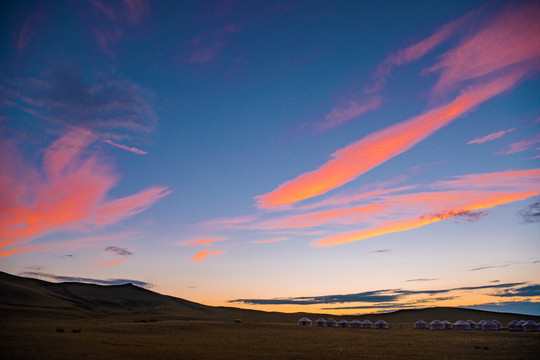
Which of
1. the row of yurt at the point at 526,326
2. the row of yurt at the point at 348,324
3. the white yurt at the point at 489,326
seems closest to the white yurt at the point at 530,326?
the row of yurt at the point at 526,326

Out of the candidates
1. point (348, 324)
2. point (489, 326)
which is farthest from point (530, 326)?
point (348, 324)

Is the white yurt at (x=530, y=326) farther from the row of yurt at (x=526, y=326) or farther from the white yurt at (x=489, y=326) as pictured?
the white yurt at (x=489, y=326)

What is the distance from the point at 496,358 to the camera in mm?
38344

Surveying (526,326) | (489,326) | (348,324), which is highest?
(526,326)

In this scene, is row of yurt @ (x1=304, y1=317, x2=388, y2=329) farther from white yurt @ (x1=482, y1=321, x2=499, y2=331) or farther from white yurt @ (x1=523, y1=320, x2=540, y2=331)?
white yurt @ (x1=523, y1=320, x2=540, y2=331)

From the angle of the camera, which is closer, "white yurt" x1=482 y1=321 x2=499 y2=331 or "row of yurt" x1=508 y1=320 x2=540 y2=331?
"row of yurt" x1=508 y1=320 x2=540 y2=331

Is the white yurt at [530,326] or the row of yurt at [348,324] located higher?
the white yurt at [530,326]

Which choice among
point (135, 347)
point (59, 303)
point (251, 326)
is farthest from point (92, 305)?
point (135, 347)

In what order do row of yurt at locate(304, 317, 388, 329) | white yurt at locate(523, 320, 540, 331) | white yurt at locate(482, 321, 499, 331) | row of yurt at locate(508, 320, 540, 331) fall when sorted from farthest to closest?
row of yurt at locate(304, 317, 388, 329)
white yurt at locate(482, 321, 499, 331)
row of yurt at locate(508, 320, 540, 331)
white yurt at locate(523, 320, 540, 331)

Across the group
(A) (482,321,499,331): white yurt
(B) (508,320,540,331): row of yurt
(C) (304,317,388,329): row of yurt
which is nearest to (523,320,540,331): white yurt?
(B) (508,320,540,331): row of yurt

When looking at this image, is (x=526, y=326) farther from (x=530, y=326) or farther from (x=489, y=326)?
(x=489, y=326)

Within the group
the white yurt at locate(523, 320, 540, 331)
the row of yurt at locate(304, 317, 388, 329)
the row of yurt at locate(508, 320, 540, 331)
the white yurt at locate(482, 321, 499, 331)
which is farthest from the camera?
the row of yurt at locate(304, 317, 388, 329)

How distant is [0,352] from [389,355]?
3643 cm

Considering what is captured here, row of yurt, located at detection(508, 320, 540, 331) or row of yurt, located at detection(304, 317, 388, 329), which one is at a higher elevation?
row of yurt, located at detection(508, 320, 540, 331)
